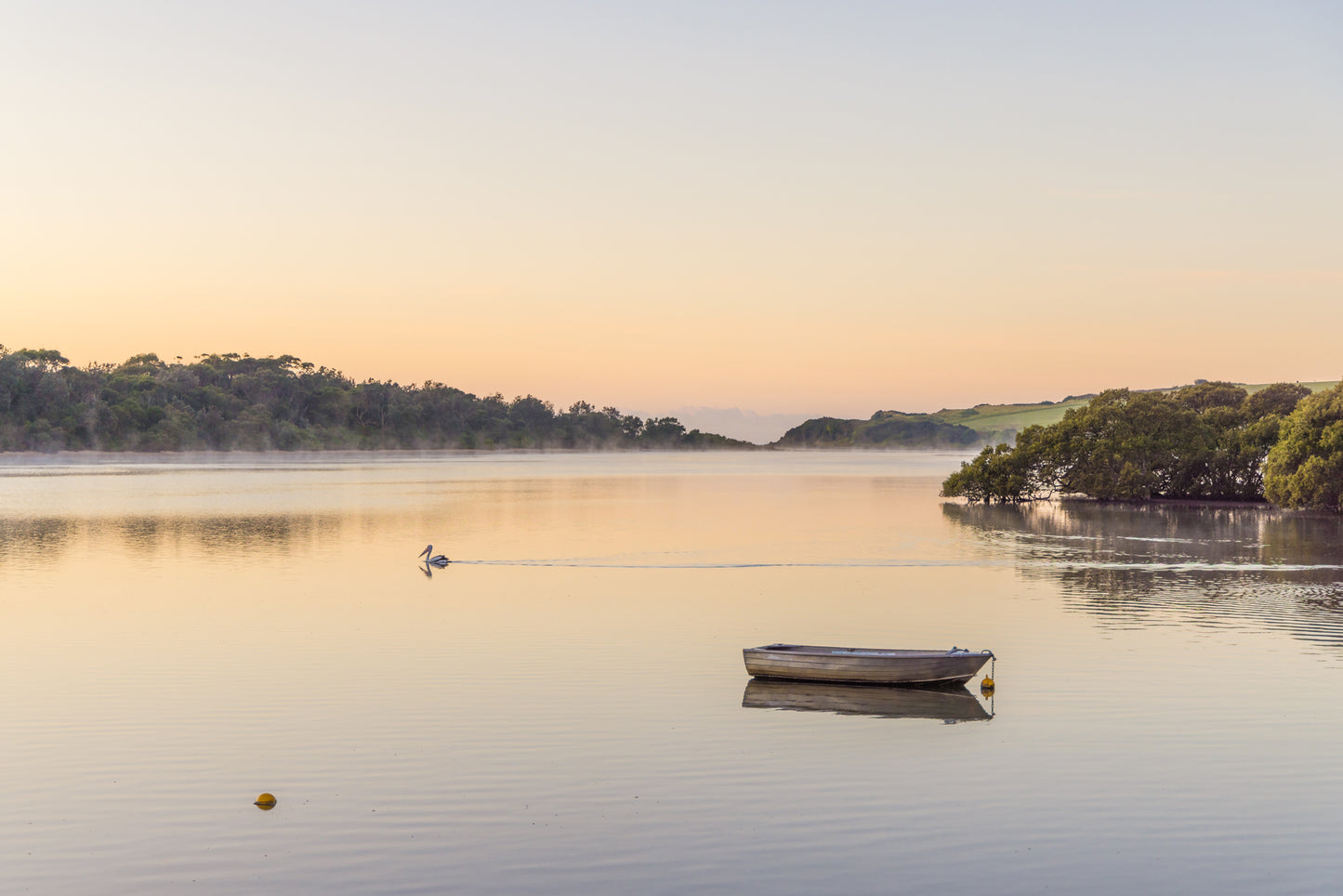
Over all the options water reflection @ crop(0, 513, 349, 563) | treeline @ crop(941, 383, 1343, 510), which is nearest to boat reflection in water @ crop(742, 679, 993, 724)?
water reflection @ crop(0, 513, 349, 563)

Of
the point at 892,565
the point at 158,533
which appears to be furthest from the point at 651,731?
the point at 158,533

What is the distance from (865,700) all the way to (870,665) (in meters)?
0.77

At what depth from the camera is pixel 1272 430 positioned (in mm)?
78812

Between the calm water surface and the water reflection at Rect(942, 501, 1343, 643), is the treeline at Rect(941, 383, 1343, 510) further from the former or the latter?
the calm water surface

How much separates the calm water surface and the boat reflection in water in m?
0.13

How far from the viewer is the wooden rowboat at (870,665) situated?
21719 mm

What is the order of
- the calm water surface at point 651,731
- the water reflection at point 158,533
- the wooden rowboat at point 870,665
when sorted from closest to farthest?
the calm water surface at point 651,731 < the wooden rowboat at point 870,665 < the water reflection at point 158,533

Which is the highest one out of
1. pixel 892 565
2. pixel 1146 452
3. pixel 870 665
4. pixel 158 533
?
pixel 1146 452

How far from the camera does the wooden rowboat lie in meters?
21.7

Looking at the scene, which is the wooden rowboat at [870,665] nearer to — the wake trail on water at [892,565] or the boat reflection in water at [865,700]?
the boat reflection in water at [865,700]

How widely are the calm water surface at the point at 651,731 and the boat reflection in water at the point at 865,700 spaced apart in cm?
13

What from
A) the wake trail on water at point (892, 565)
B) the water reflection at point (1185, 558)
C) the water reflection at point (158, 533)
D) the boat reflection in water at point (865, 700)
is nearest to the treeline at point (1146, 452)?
the water reflection at point (1185, 558)

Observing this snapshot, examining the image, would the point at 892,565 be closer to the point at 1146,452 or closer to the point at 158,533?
the point at 158,533

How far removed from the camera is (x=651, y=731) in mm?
19000
